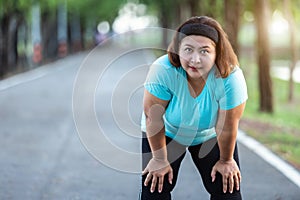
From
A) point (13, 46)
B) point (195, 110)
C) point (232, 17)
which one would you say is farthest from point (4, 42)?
point (195, 110)

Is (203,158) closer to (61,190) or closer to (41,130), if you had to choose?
(61,190)

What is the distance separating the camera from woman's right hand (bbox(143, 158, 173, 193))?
3.61 m

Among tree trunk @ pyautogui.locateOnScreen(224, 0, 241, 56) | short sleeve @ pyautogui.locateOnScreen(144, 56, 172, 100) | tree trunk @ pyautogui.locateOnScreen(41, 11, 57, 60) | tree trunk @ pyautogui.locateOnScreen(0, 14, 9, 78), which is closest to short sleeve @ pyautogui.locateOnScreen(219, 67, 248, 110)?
short sleeve @ pyautogui.locateOnScreen(144, 56, 172, 100)

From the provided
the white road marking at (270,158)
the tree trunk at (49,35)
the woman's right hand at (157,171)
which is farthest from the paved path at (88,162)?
the tree trunk at (49,35)

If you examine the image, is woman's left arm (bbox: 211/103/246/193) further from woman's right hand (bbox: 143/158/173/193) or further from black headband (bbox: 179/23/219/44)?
black headband (bbox: 179/23/219/44)

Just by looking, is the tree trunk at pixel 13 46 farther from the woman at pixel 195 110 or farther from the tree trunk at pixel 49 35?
the woman at pixel 195 110

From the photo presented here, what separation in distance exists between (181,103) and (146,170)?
0.44 m

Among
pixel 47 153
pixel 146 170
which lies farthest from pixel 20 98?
pixel 146 170

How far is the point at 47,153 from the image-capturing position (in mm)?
8398

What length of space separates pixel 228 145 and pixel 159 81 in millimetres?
518

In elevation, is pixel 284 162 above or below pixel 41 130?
above

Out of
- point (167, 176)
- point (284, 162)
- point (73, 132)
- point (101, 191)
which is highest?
point (167, 176)

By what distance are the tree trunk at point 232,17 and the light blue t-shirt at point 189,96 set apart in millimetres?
13621

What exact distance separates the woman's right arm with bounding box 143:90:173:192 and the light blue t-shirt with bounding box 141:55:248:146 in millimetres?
56
